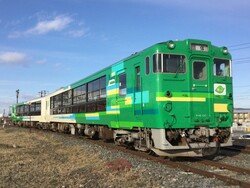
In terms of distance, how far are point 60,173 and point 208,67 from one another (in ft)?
18.5

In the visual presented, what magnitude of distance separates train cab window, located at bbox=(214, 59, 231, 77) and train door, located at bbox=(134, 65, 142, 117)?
8.15 feet

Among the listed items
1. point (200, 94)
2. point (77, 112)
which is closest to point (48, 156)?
point (200, 94)

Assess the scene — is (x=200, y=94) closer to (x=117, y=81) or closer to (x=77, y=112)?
(x=117, y=81)

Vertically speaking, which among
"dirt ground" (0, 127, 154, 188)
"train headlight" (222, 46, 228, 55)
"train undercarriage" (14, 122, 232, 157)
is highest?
"train headlight" (222, 46, 228, 55)

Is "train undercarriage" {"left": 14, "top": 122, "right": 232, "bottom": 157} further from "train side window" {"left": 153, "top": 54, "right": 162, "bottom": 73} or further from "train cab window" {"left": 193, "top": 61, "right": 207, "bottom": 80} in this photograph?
"train side window" {"left": 153, "top": 54, "right": 162, "bottom": 73}

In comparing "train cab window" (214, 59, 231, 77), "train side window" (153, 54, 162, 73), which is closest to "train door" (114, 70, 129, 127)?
"train side window" (153, 54, 162, 73)

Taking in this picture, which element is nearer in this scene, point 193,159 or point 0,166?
point 0,166

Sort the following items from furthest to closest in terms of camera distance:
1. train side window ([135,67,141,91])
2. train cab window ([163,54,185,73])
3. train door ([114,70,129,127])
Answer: train door ([114,70,129,127]), train side window ([135,67,141,91]), train cab window ([163,54,185,73])

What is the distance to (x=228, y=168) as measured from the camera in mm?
8984

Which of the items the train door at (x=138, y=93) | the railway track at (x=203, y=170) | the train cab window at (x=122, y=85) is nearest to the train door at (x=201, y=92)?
the railway track at (x=203, y=170)

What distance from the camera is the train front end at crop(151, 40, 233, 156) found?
9.87 m

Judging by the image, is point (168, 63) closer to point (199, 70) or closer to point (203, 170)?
point (199, 70)

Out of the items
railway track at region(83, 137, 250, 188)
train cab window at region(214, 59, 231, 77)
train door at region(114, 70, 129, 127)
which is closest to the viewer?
railway track at region(83, 137, 250, 188)

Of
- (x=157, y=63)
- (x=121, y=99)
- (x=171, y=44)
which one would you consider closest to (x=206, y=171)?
(x=157, y=63)
